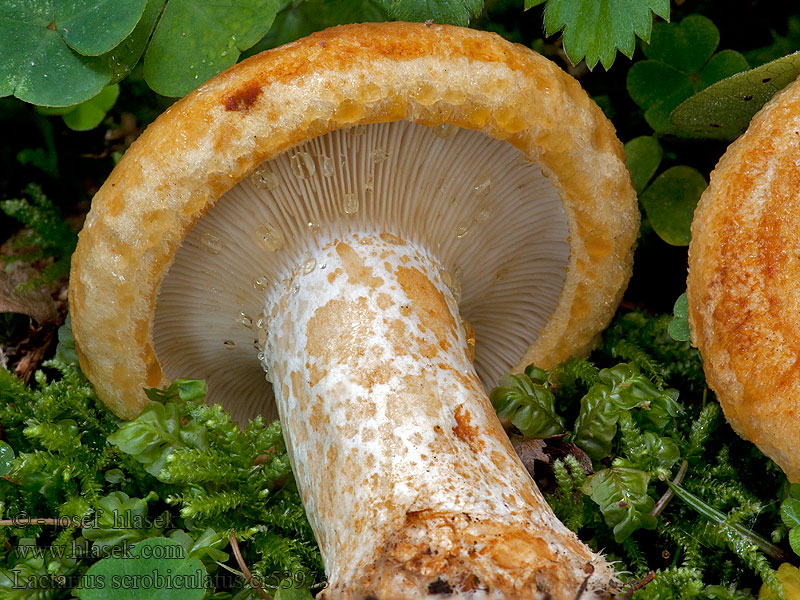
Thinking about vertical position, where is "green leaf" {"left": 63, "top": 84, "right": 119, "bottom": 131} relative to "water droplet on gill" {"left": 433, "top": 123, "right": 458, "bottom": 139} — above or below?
below

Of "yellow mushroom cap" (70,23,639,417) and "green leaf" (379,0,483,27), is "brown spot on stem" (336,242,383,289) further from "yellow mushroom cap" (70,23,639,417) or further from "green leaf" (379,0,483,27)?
"green leaf" (379,0,483,27)

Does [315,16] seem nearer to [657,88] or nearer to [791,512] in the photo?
[657,88]

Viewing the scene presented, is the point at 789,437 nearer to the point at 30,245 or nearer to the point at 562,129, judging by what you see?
the point at 562,129

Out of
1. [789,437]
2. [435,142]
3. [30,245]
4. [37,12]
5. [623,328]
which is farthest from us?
[30,245]

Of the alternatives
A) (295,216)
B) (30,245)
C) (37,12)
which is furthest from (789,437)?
(30,245)

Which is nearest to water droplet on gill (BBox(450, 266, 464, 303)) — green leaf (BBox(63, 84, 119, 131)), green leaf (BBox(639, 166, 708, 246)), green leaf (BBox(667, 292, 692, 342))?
green leaf (BBox(667, 292, 692, 342))

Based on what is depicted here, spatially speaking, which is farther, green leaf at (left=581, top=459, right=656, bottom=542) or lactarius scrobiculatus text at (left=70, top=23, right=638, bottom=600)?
green leaf at (left=581, top=459, right=656, bottom=542)

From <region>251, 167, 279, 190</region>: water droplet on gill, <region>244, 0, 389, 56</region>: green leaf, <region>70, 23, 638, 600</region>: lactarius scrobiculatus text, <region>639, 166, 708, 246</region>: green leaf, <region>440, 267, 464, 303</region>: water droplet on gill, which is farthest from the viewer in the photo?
<region>639, 166, 708, 246</region>: green leaf
